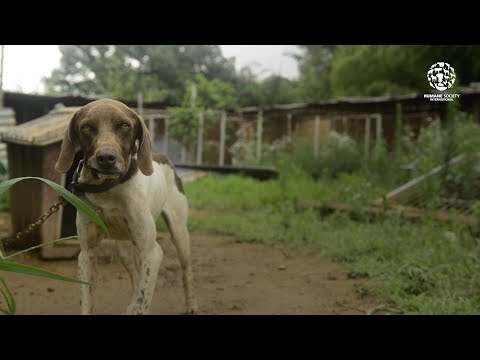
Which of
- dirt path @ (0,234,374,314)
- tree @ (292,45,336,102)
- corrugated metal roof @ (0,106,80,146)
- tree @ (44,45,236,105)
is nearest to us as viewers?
corrugated metal roof @ (0,106,80,146)

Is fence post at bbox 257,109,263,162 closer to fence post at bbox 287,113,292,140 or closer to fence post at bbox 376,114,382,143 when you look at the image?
fence post at bbox 287,113,292,140

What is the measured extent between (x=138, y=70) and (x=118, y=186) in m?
2.51

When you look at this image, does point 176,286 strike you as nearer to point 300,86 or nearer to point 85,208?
point 85,208

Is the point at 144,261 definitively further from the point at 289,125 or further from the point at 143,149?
the point at 289,125

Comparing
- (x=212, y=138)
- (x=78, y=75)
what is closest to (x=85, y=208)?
(x=78, y=75)

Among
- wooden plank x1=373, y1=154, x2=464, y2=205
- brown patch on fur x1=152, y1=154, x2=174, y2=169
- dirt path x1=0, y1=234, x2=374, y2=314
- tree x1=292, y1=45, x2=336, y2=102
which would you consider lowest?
dirt path x1=0, y1=234, x2=374, y2=314

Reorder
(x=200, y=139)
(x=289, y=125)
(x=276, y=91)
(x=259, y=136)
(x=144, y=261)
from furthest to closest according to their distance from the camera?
1. (x=289, y=125)
2. (x=259, y=136)
3. (x=276, y=91)
4. (x=200, y=139)
5. (x=144, y=261)

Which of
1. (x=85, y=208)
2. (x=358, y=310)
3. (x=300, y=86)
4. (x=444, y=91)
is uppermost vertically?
(x=300, y=86)

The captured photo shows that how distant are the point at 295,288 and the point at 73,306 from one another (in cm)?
115

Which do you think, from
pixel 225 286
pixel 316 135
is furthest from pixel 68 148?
pixel 316 135

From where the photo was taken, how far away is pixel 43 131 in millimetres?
1851

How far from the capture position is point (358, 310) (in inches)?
98.1

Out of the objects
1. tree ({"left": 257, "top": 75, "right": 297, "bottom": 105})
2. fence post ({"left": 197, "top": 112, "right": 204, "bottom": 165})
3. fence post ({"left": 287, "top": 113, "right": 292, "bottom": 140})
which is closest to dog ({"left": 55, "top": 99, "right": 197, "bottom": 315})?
fence post ({"left": 197, "top": 112, "right": 204, "bottom": 165})

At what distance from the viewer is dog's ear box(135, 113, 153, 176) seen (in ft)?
4.56
